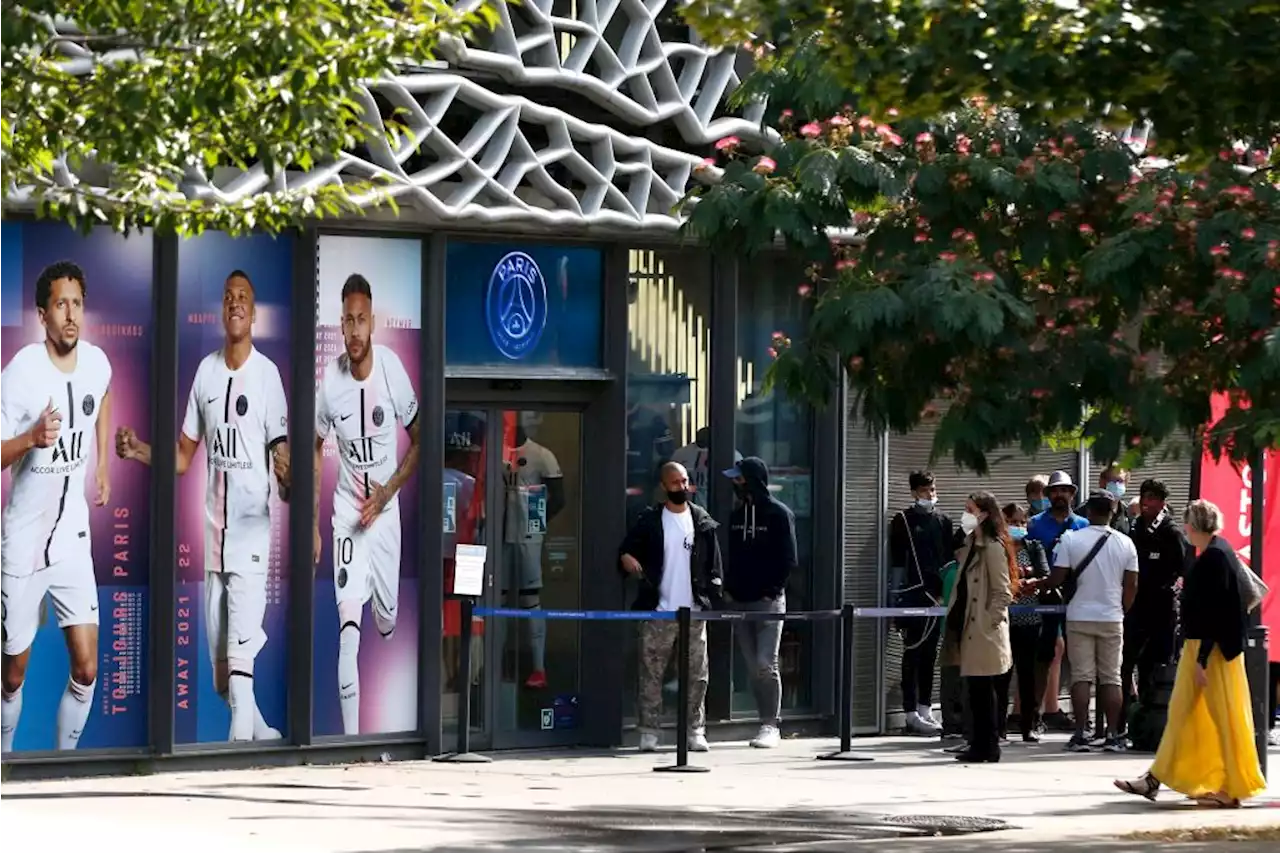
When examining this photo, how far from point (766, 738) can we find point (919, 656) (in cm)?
187

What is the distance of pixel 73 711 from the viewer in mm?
16453

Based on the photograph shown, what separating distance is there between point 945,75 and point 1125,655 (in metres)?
9.50

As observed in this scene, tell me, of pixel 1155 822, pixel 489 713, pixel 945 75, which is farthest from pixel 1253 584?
pixel 945 75

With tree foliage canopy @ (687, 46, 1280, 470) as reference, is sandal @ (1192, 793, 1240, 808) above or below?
below

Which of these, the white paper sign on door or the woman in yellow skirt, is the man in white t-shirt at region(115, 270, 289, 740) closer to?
the white paper sign on door

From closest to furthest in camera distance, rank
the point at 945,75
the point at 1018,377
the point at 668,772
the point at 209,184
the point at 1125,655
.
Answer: the point at 945,75, the point at 1018,377, the point at 209,184, the point at 668,772, the point at 1125,655

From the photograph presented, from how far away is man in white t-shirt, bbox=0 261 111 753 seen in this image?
639 inches

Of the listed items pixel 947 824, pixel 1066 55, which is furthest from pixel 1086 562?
Answer: pixel 1066 55

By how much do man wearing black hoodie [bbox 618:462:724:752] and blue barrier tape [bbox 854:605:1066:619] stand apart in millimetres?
1192

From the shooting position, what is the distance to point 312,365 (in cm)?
1741

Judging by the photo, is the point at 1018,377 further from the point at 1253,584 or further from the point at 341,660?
the point at 341,660

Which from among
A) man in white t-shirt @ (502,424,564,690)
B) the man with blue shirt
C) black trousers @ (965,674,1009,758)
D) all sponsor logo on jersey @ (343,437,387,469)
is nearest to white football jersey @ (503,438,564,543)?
man in white t-shirt @ (502,424,564,690)

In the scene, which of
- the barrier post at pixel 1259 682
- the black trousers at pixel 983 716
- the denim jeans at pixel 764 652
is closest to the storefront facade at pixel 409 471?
the denim jeans at pixel 764 652

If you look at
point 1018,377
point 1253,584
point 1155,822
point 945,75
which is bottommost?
point 1155,822
